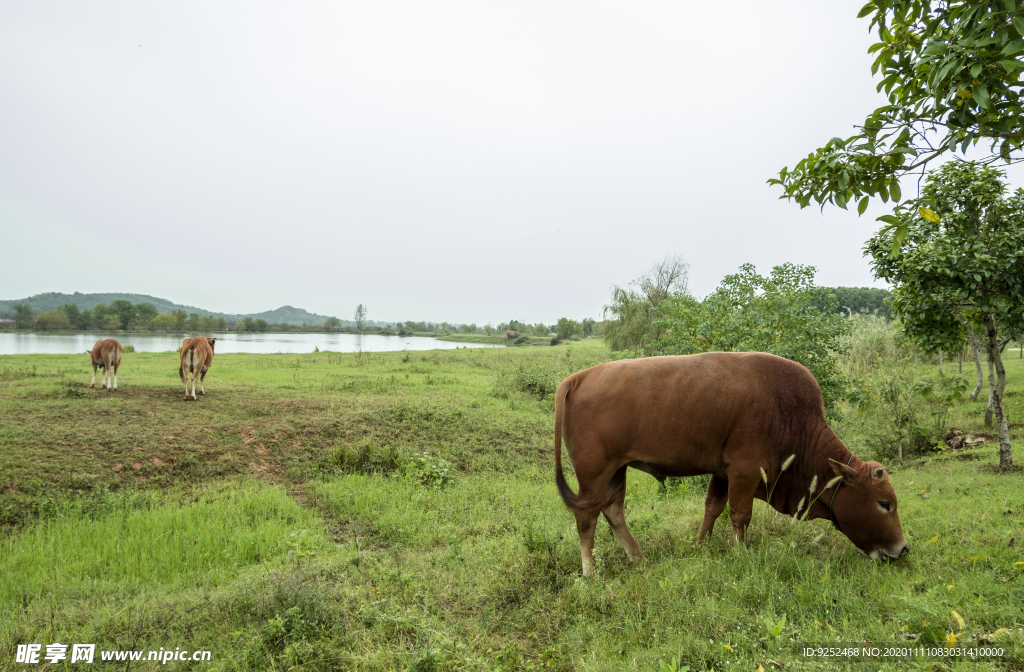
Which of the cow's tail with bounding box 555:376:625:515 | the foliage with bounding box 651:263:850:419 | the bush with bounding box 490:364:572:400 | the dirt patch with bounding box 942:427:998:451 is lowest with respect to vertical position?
the dirt patch with bounding box 942:427:998:451

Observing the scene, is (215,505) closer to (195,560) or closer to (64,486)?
(195,560)

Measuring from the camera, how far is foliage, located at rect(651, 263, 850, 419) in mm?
7250

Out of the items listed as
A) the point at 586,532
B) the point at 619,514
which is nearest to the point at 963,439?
the point at 619,514

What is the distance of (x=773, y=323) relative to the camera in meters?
7.46

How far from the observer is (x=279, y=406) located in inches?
408

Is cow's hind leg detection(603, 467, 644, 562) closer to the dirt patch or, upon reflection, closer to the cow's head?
the cow's head

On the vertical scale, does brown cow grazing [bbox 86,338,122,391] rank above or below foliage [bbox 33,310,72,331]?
below

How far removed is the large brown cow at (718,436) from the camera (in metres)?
3.94

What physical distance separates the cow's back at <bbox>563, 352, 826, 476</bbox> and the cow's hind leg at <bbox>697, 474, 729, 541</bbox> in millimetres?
407

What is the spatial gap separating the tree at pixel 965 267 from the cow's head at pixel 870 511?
387cm

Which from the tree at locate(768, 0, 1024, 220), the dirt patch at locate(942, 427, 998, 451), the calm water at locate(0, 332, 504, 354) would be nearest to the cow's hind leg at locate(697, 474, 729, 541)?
the tree at locate(768, 0, 1024, 220)

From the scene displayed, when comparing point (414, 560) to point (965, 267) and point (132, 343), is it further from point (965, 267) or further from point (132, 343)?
point (132, 343)

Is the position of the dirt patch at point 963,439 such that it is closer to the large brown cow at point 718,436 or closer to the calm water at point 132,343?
the large brown cow at point 718,436

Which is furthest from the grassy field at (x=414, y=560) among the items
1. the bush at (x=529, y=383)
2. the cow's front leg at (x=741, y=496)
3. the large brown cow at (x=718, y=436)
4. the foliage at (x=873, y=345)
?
the foliage at (x=873, y=345)
